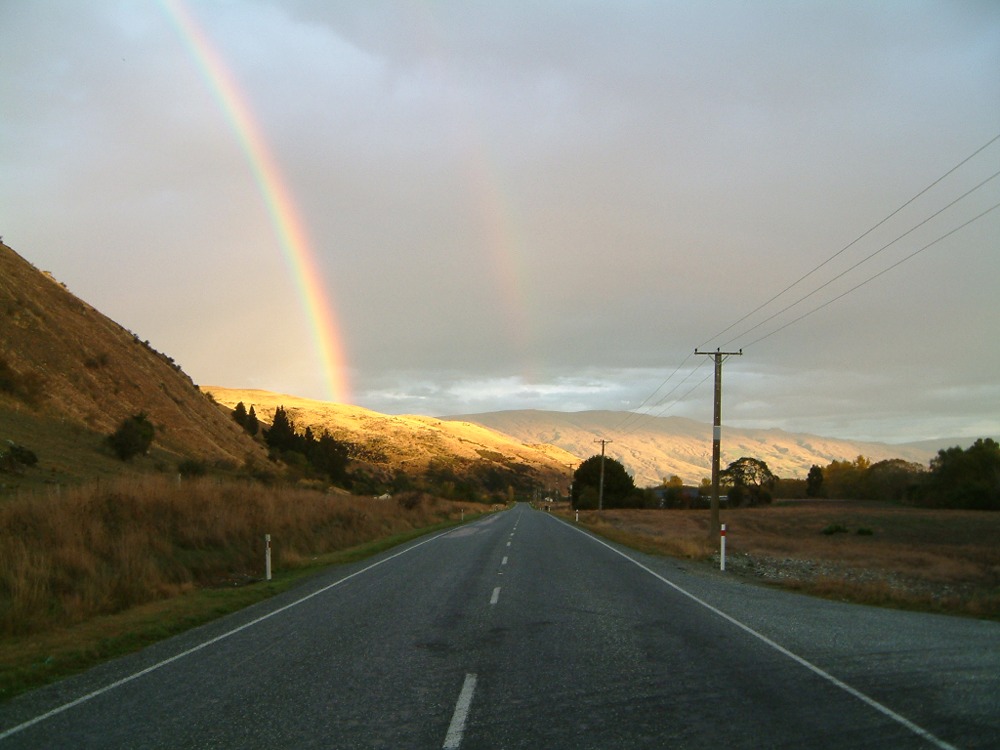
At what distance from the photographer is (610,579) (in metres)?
18.3

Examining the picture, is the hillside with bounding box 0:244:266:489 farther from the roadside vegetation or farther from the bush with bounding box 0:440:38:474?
the roadside vegetation

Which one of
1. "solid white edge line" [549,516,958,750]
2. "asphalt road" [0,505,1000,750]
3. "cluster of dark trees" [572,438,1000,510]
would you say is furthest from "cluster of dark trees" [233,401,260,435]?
"solid white edge line" [549,516,958,750]

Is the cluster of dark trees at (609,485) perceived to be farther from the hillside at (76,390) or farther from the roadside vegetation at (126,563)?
the roadside vegetation at (126,563)

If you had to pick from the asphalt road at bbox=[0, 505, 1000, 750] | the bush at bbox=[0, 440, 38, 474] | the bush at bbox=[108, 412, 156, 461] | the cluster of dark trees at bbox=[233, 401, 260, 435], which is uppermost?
the cluster of dark trees at bbox=[233, 401, 260, 435]

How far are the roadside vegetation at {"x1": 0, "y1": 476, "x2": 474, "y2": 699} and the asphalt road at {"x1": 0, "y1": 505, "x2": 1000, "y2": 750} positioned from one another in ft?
3.53

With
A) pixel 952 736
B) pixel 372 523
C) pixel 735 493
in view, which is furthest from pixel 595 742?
pixel 735 493

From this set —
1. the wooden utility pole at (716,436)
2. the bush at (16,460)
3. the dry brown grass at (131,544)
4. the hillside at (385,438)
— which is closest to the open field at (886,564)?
the wooden utility pole at (716,436)

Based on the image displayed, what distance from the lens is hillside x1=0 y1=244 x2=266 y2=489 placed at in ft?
108

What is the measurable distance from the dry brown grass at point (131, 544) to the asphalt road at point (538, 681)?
2.98 meters

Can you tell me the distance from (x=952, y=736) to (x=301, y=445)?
7834cm

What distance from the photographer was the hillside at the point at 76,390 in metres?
33.0

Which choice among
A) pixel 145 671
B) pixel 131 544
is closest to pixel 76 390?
pixel 131 544

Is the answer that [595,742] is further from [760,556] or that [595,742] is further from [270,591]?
[760,556]

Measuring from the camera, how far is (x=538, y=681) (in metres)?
8.05
